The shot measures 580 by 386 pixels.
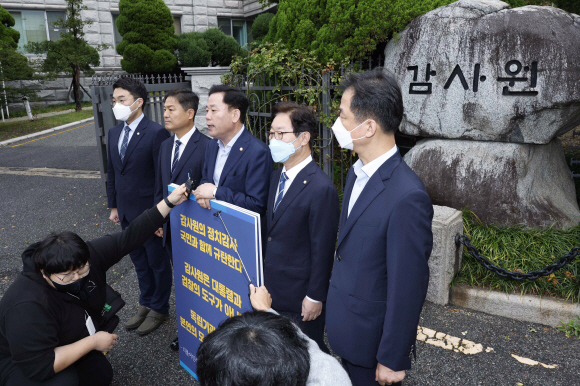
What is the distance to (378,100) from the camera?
6.70 ft

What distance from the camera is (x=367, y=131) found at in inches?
82.3

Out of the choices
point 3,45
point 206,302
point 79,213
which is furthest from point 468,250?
point 3,45

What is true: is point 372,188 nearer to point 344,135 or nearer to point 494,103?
point 344,135

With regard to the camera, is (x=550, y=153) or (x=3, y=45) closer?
(x=550, y=153)

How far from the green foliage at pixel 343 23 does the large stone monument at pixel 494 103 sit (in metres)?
0.22

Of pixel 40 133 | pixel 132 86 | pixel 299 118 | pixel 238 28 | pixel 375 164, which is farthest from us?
pixel 238 28

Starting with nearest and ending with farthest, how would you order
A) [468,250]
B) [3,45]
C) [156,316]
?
[156,316] → [468,250] → [3,45]

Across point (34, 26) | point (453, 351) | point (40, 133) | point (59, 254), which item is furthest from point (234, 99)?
point (34, 26)

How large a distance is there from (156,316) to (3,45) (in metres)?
14.2

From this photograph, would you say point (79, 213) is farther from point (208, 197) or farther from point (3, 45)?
point (3, 45)

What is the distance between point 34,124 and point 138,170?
551 inches

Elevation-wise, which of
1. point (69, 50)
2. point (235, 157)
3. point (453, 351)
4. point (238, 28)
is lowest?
point (453, 351)

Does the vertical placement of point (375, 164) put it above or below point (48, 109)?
above

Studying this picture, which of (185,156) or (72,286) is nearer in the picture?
(72,286)
